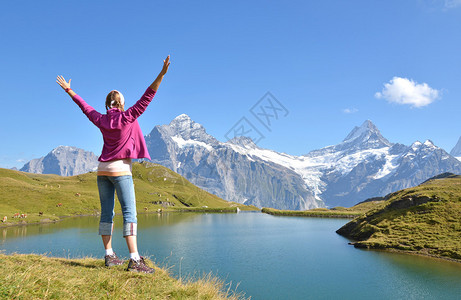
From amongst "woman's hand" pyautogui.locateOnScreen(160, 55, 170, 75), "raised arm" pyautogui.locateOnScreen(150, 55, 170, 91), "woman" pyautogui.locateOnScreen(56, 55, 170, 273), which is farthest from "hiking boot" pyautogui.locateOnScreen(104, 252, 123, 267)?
"woman's hand" pyautogui.locateOnScreen(160, 55, 170, 75)

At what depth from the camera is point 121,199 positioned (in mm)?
7238

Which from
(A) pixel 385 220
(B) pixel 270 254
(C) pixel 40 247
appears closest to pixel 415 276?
(B) pixel 270 254

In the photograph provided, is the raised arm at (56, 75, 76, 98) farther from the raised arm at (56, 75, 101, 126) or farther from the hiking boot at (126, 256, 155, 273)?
the hiking boot at (126, 256, 155, 273)

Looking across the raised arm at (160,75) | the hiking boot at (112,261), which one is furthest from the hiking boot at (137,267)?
the raised arm at (160,75)

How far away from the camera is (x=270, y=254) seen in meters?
39.8

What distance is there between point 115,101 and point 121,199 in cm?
262

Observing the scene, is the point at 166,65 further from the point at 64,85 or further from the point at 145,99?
the point at 64,85

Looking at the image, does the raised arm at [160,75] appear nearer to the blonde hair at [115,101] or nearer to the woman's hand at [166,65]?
the woman's hand at [166,65]

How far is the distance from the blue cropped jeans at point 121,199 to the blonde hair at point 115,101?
75.3 inches

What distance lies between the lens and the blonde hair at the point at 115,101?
25.0 feet

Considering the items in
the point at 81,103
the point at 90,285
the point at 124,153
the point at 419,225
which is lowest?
the point at 419,225

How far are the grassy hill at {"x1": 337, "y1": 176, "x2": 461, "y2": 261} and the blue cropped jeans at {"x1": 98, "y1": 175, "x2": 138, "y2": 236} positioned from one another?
41378mm

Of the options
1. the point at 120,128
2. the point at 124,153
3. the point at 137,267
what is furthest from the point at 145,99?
the point at 137,267

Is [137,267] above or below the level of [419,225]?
above
